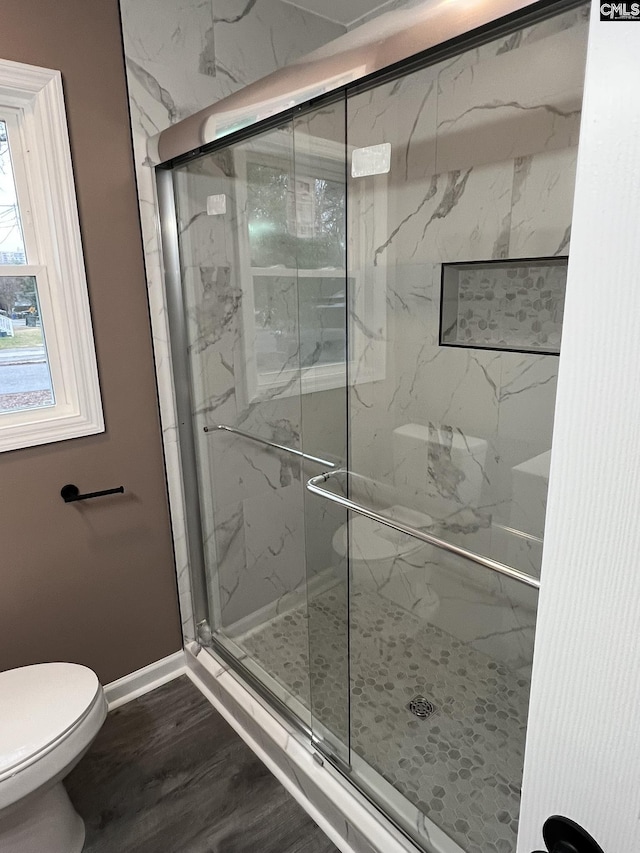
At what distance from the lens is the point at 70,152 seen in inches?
65.3

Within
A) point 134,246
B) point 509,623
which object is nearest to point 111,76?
point 134,246

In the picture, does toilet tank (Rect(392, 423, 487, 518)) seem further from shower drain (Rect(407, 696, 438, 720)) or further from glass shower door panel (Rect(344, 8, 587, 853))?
shower drain (Rect(407, 696, 438, 720))

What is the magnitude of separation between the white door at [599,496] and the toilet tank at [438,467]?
1.58m

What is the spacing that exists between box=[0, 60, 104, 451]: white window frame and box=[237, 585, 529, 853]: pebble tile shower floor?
1093mm

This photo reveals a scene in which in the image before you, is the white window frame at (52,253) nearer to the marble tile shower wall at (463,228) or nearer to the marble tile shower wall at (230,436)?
the marble tile shower wall at (230,436)

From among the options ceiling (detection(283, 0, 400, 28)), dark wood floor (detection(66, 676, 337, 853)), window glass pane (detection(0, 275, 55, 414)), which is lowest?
dark wood floor (detection(66, 676, 337, 853))

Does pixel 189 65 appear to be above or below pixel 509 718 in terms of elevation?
above

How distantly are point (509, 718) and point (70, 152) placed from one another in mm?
2288

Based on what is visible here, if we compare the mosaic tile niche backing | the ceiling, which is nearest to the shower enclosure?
the mosaic tile niche backing

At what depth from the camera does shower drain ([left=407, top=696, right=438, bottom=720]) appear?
187cm

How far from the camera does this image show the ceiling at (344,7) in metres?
2.07

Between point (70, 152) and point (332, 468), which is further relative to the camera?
point (332, 468)

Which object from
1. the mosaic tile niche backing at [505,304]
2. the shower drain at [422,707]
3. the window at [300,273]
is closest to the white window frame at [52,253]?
the window at [300,273]

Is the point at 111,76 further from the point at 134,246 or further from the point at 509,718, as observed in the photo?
the point at 509,718
